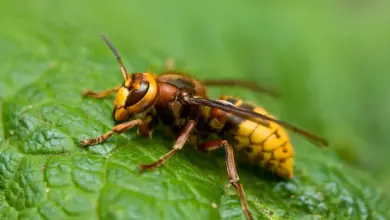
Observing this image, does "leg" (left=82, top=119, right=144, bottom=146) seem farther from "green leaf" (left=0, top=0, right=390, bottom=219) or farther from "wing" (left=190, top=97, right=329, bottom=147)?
"wing" (left=190, top=97, right=329, bottom=147)

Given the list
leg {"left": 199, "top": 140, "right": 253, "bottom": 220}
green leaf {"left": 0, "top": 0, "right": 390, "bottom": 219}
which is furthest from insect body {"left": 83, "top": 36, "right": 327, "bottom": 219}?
green leaf {"left": 0, "top": 0, "right": 390, "bottom": 219}

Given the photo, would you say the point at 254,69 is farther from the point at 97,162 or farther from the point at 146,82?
the point at 97,162

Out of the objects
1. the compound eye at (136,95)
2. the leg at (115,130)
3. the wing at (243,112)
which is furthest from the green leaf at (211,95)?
the wing at (243,112)

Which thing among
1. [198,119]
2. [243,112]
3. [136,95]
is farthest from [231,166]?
[136,95]

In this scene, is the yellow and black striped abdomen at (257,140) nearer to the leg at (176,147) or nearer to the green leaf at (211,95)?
the green leaf at (211,95)

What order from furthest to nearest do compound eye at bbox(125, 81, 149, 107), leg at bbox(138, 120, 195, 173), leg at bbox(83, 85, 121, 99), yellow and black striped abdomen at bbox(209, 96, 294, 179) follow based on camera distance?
yellow and black striped abdomen at bbox(209, 96, 294, 179) → leg at bbox(83, 85, 121, 99) → compound eye at bbox(125, 81, 149, 107) → leg at bbox(138, 120, 195, 173)

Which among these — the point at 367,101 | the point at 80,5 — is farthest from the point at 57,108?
the point at 367,101

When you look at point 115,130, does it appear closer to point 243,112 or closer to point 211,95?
point 243,112
